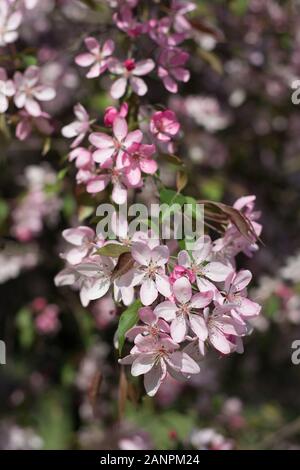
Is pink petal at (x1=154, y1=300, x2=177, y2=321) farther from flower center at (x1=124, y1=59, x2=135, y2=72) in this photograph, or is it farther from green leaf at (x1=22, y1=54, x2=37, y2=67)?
green leaf at (x1=22, y1=54, x2=37, y2=67)

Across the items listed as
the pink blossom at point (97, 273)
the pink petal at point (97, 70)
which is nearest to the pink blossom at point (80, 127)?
the pink petal at point (97, 70)

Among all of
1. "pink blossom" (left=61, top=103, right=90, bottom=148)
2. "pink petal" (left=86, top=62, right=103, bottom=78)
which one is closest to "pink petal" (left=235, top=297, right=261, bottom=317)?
"pink blossom" (left=61, top=103, right=90, bottom=148)

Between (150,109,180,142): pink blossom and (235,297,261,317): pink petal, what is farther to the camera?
(150,109,180,142): pink blossom

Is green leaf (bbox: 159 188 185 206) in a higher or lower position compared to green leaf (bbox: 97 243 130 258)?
higher

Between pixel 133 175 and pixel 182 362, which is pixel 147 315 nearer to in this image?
pixel 182 362

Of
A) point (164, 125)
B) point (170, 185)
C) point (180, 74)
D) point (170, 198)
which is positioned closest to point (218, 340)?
point (170, 198)

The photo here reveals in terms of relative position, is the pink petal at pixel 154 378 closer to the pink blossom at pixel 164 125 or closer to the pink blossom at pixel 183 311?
the pink blossom at pixel 183 311

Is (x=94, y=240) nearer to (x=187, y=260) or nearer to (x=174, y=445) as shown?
(x=187, y=260)
